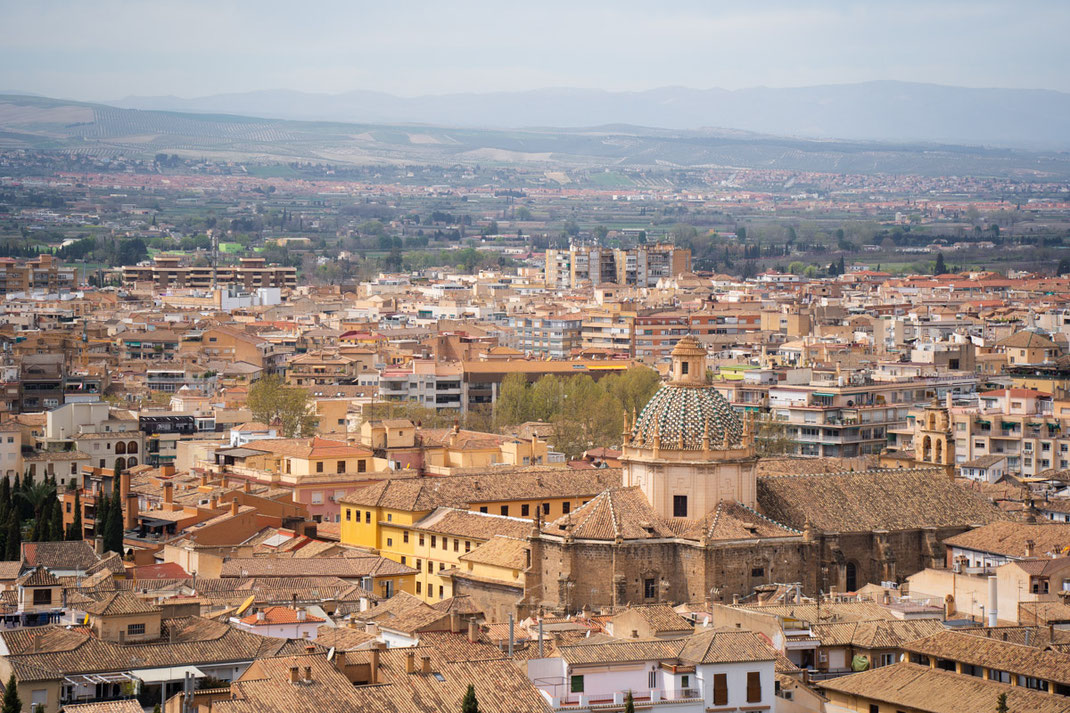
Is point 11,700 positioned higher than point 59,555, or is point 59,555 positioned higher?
point 11,700

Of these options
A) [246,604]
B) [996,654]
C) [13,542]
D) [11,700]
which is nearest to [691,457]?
[246,604]

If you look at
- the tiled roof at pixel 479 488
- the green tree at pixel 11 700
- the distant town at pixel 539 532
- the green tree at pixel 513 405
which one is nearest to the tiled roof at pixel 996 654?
the distant town at pixel 539 532

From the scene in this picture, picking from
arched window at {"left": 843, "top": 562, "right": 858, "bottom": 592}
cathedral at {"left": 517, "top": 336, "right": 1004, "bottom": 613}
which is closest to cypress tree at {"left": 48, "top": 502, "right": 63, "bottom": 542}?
cathedral at {"left": 517, "top": 336, "right": 1004, "bottom": 613}

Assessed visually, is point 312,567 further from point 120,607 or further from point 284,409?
point 284,409

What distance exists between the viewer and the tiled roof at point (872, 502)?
172ft

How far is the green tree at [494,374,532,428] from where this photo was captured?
90.0 metres

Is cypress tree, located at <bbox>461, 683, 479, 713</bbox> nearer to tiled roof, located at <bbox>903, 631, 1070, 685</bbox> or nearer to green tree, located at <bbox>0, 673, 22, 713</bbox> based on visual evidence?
green tree, located at <bbox>0, 673, 22, 713</bbox>

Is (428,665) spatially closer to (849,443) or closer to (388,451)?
(388,451)

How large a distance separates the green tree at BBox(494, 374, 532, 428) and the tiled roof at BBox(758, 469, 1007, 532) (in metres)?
35.0

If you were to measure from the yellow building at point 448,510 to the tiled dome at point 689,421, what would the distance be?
3.84 m

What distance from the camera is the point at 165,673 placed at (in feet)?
124

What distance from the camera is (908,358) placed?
10438 centimetres

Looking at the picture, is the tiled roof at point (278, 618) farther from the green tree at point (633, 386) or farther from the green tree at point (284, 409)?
the green tree at point (633, 386)

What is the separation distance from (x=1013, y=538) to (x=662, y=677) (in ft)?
57.3
